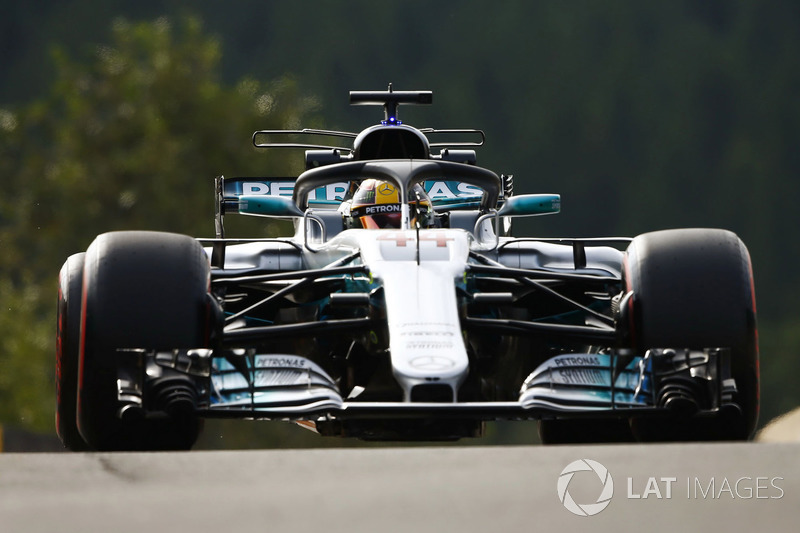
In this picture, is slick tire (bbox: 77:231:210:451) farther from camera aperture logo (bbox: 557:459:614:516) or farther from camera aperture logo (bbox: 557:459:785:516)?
camera aperture logo (bbox: 557:459:785:516)

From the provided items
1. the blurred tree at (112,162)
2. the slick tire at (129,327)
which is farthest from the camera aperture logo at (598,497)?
the blurred tree at (112,162)

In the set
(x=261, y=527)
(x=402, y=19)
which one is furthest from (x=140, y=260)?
(x=402, y=19)

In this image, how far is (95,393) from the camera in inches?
245

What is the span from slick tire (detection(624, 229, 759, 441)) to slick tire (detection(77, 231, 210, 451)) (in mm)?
1956

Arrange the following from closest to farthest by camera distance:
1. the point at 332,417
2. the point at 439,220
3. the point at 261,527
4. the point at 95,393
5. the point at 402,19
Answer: the point at 261,527 < the point at 332,417 < the point at 95,393 < the point at 439,220 < the point at 402,19

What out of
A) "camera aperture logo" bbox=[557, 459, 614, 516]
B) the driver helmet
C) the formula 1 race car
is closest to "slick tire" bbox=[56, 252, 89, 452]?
the formula 1 race car

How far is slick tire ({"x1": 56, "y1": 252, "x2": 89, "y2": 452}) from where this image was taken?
6.73 m

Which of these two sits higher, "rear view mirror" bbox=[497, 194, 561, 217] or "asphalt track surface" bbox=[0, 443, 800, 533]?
"rear view mirror" bbox=[497, 194, 561, 217]

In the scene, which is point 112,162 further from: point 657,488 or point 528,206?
point 657,488

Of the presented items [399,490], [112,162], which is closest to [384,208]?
[399,490]

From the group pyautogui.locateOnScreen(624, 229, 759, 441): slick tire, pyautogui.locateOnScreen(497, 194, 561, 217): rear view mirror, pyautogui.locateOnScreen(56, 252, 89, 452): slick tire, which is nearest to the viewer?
pyautogui.locateOnScreen(624, 229, 759, 441): slick tire

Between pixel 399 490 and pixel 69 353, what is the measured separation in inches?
124

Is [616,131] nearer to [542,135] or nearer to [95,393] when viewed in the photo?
[542,135]

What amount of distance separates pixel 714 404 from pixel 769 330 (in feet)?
202
